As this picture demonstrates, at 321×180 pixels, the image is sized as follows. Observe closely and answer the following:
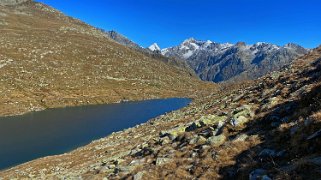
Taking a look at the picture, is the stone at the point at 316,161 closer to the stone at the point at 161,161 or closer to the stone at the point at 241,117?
the stone at the point at 241,117

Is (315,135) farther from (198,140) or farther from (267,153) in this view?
(198,140)

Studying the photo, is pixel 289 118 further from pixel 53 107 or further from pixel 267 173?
pixel 53 107

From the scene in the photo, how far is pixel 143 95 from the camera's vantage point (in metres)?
148

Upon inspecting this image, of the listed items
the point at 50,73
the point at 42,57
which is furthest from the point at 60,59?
the point at 50,73

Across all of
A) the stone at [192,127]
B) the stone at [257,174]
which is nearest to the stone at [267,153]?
the stone at [257,174]

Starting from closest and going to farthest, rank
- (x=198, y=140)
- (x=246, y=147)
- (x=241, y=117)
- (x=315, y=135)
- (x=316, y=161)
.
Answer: (x=316, y=161), (x=315, y=135), (x=246, y=147), (x=198, y=140), (x=241, y=117)

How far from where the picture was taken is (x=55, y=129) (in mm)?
76375

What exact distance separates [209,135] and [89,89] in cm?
12154

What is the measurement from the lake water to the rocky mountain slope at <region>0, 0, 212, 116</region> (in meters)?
14.6

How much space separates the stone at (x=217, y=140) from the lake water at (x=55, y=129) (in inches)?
1452

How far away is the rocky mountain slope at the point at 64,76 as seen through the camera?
12275 centimetres

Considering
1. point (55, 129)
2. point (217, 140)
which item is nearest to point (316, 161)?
point (217, 140)

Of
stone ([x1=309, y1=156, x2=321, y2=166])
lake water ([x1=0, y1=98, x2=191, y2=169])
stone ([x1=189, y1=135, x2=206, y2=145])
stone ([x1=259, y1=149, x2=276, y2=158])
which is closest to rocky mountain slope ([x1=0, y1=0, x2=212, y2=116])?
lake water ([x1=0, y1=98, x2=191, y2=169])

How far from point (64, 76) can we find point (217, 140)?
13495 centimetres
